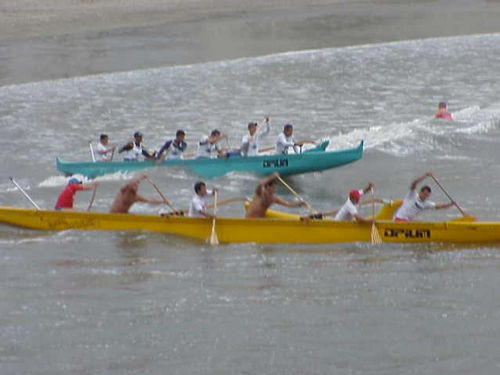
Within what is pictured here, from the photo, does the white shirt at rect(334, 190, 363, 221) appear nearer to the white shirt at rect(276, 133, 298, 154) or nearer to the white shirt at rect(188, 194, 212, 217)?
the white shirt at rect(188, 194, 212, 217)

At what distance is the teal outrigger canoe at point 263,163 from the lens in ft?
98.4

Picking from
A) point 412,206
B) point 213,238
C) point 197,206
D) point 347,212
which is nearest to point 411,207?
point 412,206

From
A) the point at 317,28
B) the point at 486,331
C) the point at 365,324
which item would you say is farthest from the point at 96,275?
the point at 317,28

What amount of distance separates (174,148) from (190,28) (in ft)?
83.5

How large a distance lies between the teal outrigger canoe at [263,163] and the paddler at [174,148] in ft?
0.82

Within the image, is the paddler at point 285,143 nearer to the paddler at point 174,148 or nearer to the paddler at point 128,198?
the paddler at point 174,148

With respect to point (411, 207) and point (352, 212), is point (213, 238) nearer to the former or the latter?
point (352, 212)

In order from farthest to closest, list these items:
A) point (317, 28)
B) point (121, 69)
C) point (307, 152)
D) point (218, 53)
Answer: point (317, 28) → point (218, 53) → point (121, 69) → point (307, 152)

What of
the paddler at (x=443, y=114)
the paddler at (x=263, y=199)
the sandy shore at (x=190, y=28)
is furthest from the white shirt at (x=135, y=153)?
the sandy shore at (x=190, y=28)

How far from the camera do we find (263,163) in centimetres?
3019

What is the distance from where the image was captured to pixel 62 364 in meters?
17.5

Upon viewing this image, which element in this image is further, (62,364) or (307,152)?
(307,152)

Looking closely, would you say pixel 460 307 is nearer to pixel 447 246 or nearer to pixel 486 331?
pixel 486 331

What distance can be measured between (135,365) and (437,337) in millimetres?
4747
